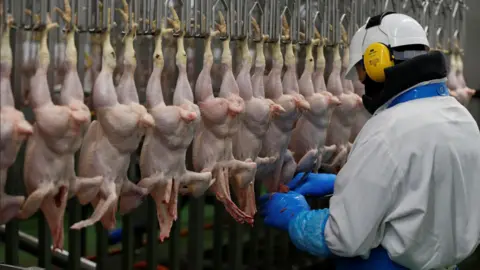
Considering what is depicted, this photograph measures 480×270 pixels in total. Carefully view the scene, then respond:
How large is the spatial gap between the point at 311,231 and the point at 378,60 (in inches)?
28.3

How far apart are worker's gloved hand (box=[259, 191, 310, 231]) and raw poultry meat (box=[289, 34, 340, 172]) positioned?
26 centimetres

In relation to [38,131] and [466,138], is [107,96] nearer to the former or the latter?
[38,131]

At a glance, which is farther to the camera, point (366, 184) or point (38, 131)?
point (366, 184)

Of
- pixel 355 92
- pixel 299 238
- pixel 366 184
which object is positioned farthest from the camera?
pixel 355 92

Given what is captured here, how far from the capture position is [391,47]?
2592 millimetres

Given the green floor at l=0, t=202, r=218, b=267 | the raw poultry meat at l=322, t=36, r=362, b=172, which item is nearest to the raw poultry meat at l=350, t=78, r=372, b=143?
the raw poultry meat at l=322, t=36, r=362, b=172

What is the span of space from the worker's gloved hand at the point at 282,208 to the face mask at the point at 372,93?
521mm

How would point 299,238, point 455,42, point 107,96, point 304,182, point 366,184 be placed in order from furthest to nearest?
point 455,42 < point 304,182 < point 299,238 < point 366,184 < point 107,96

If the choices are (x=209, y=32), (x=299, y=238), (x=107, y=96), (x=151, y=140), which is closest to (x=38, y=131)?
(x=107, y=96)

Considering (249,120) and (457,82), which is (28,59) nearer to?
(249,120)

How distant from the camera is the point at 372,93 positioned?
2.69 metres

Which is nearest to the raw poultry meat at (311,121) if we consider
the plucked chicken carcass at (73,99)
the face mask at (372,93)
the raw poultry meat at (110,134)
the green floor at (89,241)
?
the face mask at (372,93)

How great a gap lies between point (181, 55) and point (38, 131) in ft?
2.14

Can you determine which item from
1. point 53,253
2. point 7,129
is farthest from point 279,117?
point 53,253
